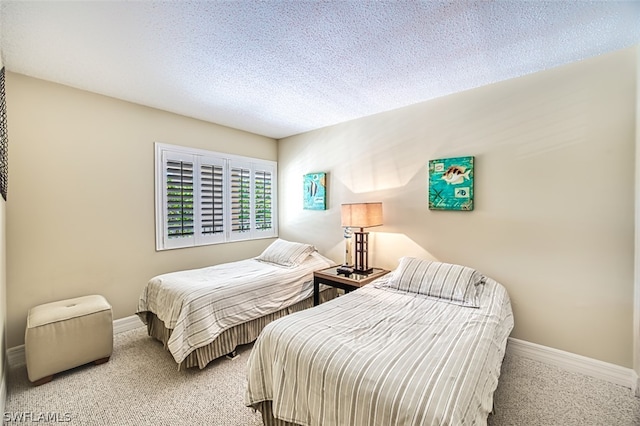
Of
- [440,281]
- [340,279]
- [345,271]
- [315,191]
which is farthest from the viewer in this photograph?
[315,191]

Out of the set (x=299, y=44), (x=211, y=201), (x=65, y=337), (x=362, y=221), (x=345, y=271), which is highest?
(x=299, y=44)

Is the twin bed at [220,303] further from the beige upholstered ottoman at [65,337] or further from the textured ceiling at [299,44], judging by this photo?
the textured ceiling at [299,44]

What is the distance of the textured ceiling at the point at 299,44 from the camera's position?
1632mm

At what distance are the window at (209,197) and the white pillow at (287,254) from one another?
29.0 inches

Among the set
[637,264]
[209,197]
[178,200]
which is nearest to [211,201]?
[209,197]

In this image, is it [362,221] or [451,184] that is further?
[362,221]

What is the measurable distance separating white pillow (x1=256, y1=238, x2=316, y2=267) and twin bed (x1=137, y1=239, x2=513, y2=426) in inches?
9.9

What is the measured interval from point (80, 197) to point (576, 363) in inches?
186

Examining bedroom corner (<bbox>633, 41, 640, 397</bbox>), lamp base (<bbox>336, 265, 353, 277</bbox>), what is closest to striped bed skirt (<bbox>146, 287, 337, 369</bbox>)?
lamp base (<bbox>336, 265, 353, 277</bbox>)

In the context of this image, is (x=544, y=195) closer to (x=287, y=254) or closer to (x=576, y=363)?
(x=576, y=363)

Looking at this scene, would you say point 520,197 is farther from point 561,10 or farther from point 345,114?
point 345,114

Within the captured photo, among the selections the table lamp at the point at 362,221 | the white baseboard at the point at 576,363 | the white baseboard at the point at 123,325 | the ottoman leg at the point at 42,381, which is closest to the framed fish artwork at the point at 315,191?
the table lamp at the point at 362,221

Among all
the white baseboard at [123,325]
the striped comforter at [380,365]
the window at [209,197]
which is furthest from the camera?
the window at [209,197]

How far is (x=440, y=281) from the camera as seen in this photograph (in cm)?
234
